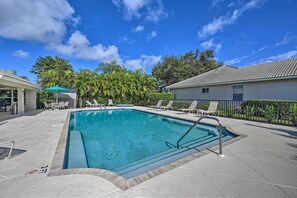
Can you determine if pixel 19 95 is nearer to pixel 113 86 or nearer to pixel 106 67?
pixel 113 86

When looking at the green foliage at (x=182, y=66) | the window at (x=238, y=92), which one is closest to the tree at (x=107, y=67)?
the green foliage at (x=182, y=66)

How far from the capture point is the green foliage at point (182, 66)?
1348 inches

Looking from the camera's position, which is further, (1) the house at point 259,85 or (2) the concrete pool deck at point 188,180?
(1) the house at point 259,85

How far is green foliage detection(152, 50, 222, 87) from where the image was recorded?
34.2 metres

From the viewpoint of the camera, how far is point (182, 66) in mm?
34281

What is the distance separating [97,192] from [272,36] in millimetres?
26619

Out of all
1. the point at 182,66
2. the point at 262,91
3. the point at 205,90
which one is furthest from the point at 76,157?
the point at 182,66

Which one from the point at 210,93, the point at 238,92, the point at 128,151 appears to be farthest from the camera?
the point at 210,93

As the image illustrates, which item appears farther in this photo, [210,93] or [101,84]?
[101,84]

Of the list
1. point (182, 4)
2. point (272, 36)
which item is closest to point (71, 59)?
point (182, 4)

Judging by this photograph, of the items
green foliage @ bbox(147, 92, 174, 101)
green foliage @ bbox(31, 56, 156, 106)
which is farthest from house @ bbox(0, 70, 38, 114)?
green foliage @ bbox(147, 92, 174, 101)

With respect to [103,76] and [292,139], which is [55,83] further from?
[292,139]

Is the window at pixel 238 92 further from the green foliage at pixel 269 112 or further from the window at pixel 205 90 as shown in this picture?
the green foliage at pixel 269 112

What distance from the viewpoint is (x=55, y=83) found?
1898 cm
